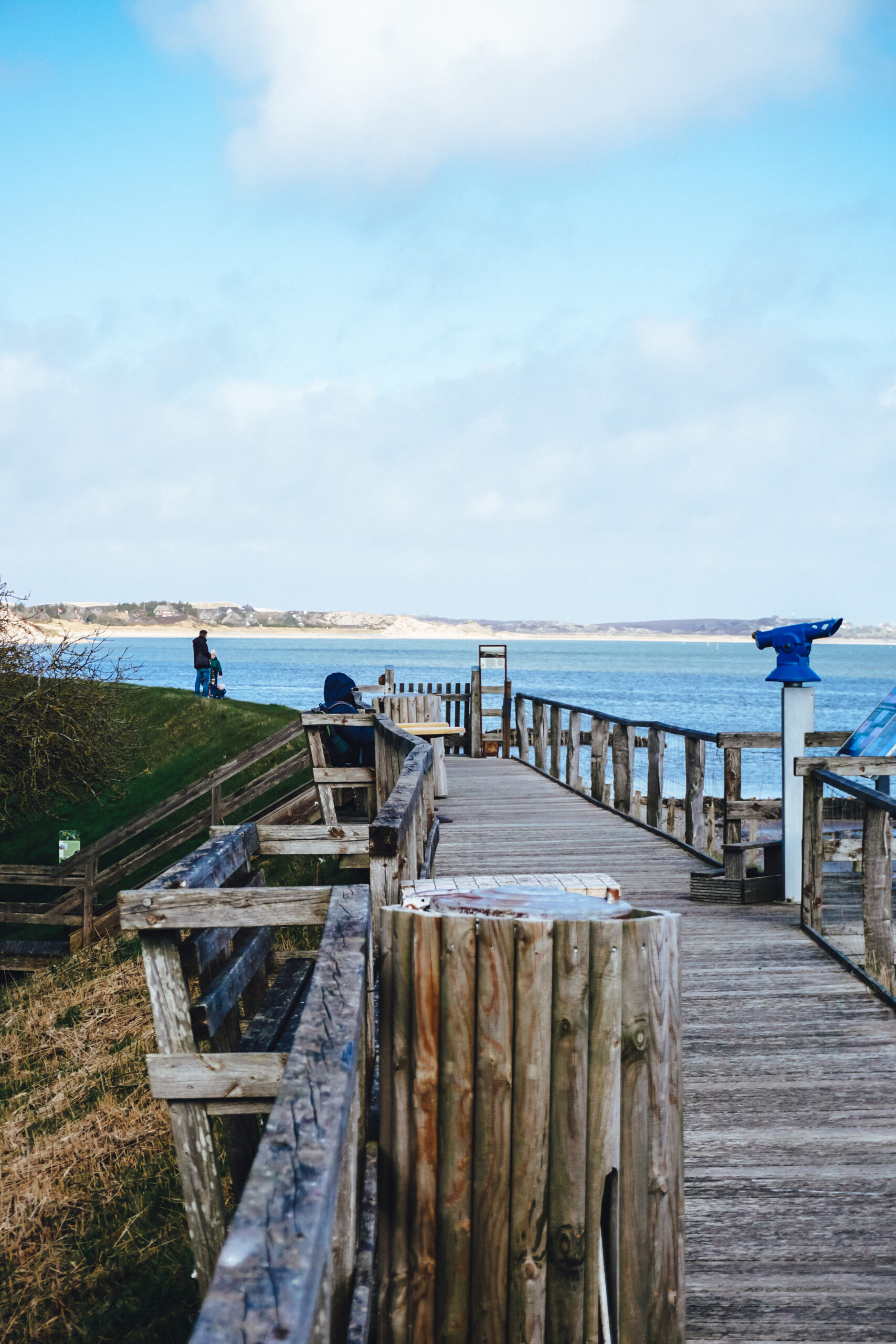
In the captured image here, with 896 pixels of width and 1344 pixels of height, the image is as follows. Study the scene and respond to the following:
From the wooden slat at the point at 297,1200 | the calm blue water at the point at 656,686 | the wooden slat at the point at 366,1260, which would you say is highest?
the wooden slat at the point at 297,1200

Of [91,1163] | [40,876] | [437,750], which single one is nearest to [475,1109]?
[91,1163]

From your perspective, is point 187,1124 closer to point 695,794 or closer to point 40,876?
point 695,794

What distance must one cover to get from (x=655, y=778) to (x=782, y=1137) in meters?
6.99

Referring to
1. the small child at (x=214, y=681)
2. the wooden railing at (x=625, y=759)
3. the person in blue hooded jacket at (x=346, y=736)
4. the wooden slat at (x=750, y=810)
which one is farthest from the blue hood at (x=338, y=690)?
the small child at (x=214, y=681)

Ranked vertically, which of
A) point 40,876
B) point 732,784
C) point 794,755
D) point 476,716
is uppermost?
point 794,755

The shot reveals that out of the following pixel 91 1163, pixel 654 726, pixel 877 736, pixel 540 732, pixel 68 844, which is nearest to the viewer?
pixel 877 736

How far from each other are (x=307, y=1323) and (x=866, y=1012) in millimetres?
4565

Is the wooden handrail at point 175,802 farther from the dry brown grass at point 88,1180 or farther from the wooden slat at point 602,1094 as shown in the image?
the wooden slat at point 602,1094

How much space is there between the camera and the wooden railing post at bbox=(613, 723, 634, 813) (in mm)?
11414

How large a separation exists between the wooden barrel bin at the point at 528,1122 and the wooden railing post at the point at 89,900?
13620 millimetres

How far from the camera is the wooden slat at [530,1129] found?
7.56 feet

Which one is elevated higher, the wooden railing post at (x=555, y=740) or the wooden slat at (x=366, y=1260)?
the wooden slat at (x=366, y=1260)

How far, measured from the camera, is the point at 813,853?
20.9 ft

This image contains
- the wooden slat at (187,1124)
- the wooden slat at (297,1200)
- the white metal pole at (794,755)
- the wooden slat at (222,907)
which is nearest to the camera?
the wooden slat at (297,1200)
